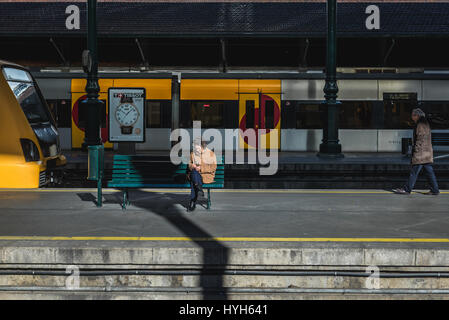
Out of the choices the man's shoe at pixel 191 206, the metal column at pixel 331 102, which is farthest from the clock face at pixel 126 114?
the metal column at pixel 331 102

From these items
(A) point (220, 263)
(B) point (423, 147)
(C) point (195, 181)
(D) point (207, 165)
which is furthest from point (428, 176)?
(A) point (220, 263)

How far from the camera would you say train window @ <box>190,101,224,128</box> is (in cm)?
1783

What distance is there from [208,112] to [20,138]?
410 inches

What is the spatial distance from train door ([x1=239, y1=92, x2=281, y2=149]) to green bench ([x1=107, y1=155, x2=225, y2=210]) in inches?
413

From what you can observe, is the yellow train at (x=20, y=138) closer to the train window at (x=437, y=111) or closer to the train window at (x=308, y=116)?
the train window at (x=308, y=116)

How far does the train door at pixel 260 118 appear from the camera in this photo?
17844 millimetres

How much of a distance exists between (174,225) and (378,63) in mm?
16588

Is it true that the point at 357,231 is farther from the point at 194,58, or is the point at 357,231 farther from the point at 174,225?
the point at 194,58

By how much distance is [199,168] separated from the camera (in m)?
7.22

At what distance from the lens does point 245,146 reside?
1803 centimetres

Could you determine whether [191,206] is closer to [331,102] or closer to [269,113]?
[331,102]

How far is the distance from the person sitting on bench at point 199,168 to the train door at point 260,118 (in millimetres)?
10710
